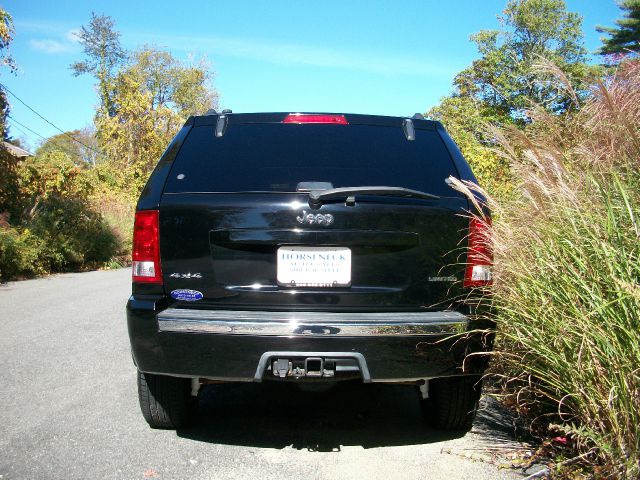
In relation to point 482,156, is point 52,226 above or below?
below

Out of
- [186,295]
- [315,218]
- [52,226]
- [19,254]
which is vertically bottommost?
[19,254]

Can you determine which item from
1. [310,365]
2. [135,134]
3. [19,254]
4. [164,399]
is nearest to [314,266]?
[310,365]

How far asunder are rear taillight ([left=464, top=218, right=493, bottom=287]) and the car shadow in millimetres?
1040

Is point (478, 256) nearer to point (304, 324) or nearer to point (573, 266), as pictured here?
point (573, 266)

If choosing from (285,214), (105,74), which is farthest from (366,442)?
(105,74)

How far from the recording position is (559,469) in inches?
120

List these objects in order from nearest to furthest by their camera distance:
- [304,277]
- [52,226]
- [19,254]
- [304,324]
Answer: [304,324]
[304,277]
[19,254]
[52,226]

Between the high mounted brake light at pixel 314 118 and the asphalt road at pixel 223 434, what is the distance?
69.6 inches

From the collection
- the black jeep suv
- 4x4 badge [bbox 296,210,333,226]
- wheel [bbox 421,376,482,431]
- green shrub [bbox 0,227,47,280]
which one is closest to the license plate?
the black jeep suv

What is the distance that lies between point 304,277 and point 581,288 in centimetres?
139

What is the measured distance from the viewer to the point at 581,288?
3.01 m

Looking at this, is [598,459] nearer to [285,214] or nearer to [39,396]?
[285,214]

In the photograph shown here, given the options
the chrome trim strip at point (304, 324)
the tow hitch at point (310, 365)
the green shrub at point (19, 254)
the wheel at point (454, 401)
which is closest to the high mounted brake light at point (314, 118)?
the chrome trim strip at point (304, 324)

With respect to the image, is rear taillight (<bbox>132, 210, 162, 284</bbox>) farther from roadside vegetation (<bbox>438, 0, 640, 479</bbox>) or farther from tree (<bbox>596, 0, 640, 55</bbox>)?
tree (<bbox>596, 0, 640, 55</bbox>)
